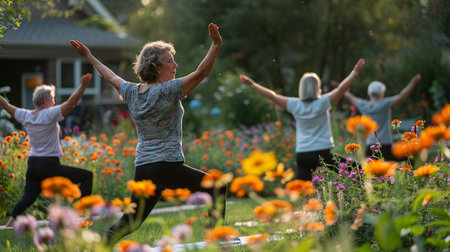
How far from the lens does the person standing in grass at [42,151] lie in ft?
19.2

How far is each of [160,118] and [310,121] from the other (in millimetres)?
2447

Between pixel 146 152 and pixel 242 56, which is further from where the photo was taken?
pixel 242 56

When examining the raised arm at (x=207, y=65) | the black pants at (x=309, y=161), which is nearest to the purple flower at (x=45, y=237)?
the raised arm at (x=207, y=65)

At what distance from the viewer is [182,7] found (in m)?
22.7

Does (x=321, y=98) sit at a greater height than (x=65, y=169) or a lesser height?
greater

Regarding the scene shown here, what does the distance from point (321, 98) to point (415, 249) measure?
11.3 feet

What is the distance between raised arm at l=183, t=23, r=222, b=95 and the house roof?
551 inches

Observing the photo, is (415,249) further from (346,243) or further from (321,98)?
(321,98)

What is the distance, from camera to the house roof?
17.5 metres

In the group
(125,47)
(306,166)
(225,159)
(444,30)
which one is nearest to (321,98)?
(306,166)

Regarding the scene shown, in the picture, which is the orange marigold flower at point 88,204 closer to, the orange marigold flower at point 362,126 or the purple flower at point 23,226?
the purple flower at point 23,226

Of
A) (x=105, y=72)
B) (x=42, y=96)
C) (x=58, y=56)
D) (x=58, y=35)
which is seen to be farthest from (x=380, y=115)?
(x=58, y=35)

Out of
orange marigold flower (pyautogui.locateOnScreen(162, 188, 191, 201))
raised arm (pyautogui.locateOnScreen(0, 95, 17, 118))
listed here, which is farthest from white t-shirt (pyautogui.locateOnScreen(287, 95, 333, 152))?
orange marigold flower (pyautogui.locateOnScreen(162, 188, 191, 201))

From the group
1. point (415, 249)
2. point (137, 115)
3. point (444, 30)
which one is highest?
point (444, 30)
